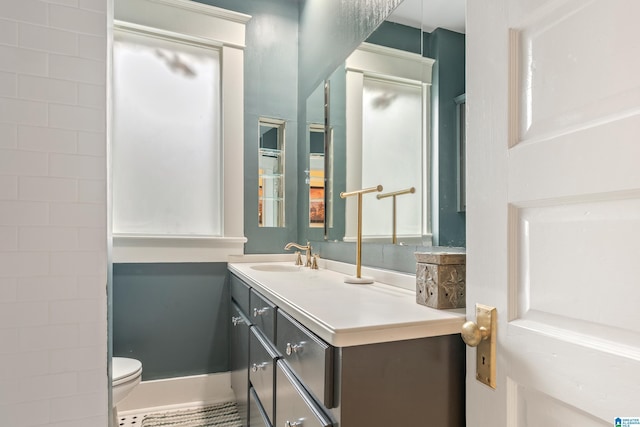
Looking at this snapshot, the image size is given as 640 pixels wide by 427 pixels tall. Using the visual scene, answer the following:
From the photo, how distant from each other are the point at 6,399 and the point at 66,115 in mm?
728

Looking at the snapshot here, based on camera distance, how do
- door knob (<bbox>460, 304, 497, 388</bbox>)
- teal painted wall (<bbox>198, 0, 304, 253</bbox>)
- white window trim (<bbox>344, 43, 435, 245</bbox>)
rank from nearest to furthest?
door knob (<bbox>460, 304, 497, 388</bbox>) < white window trim (<bbox>344, 43, 435, 245</bbox>) < teal painted wall (<bbox>198, 0, 304, 253</bbox>)

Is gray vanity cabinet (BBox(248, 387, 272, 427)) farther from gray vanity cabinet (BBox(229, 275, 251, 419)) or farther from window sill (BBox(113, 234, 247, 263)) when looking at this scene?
window sill (BBox(113, 234, 247, 263))

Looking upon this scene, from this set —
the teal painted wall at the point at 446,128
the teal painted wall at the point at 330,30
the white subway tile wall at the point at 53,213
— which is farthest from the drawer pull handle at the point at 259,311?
the teal painted wall at the point at 330,30

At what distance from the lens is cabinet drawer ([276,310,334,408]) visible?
829 millimetres

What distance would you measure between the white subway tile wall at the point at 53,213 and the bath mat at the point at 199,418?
125 cm

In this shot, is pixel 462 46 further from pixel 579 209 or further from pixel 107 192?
pixel 107 192

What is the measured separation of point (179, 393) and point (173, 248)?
89 cm

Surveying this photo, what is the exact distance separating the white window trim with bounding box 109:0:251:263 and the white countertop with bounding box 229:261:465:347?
1.04 metres

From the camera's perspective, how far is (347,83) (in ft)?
6.55

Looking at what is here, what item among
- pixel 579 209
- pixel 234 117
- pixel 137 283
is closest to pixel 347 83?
pixel 234 117

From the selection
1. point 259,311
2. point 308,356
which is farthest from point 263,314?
point 308,356

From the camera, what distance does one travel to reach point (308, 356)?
930mm

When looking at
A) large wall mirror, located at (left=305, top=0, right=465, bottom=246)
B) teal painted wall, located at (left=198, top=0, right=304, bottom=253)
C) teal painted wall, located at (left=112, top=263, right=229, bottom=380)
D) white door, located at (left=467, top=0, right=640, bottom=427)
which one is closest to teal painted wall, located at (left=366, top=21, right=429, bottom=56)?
large wall mirror, located at (left=305, top=0, right=465, bottom=246)

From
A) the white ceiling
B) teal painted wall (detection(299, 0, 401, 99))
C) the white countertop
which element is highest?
teal painted wall (detection(299, 0, 401, 99))
